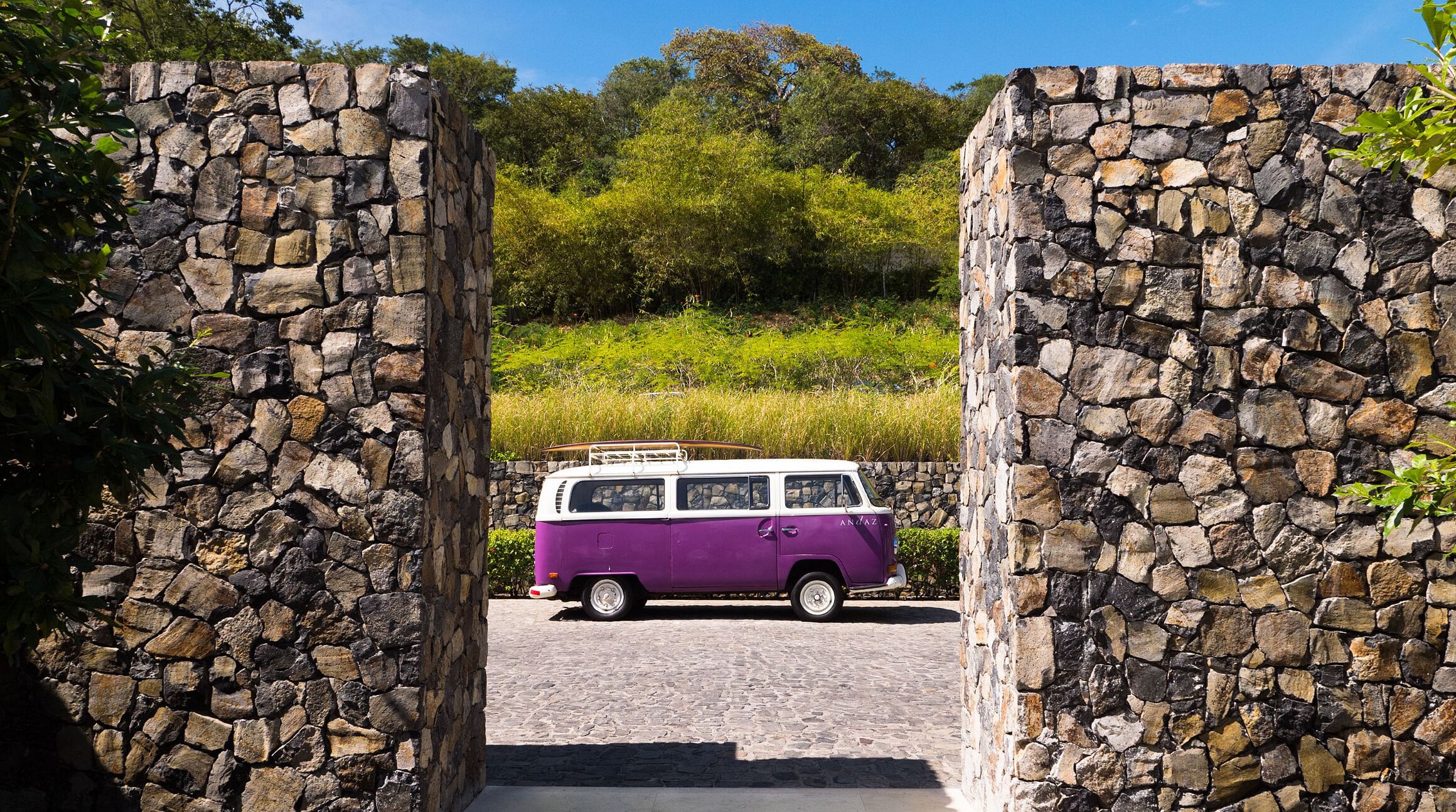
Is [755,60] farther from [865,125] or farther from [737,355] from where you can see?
[737,355]

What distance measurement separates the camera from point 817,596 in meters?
10.4

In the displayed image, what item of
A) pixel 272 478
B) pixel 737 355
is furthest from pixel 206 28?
pixel 272 478

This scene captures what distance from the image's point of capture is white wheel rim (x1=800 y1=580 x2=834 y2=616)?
1038 centimetres

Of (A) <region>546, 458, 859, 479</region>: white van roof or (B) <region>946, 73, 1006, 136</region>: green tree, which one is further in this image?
(B) <region>946, 73, 1006, 136</region>: green tree

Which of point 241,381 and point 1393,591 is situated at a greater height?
point 241,381

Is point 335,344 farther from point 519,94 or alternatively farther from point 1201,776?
point 519,94

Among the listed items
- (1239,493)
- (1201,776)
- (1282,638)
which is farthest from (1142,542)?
(1201,776)

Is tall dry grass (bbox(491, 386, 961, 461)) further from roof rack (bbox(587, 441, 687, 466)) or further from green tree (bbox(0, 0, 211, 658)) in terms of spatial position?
green tree (bbox(0, 0, 211, 658))

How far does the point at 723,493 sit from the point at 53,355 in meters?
8.09

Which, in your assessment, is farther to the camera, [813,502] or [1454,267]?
[813,502]

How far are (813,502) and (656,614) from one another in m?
2.25

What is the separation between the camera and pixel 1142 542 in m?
3.86

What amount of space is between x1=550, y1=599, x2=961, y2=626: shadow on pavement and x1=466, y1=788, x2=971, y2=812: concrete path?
5419mm

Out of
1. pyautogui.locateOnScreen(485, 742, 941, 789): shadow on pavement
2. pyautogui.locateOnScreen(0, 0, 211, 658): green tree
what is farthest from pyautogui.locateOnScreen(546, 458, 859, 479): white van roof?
pyautogui.locateOnScreen(0, 0, 211, 658): green tree
